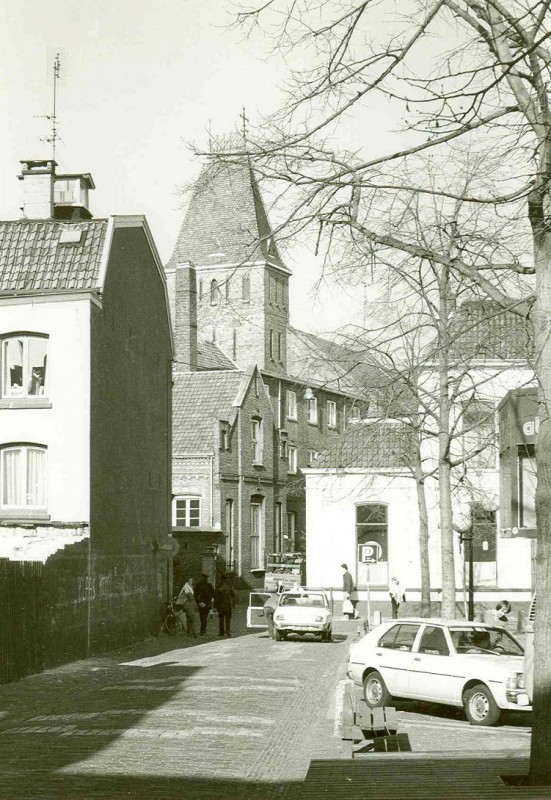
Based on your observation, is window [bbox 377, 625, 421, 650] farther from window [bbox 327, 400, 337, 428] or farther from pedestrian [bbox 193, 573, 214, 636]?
window [bbox 327, 400, 337, 428]

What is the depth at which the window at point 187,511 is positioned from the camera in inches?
2117

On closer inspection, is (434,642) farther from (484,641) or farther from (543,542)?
(543,542)

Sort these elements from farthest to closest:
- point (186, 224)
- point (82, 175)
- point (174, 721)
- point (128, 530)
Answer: point (186, 224) → point (82, 175) → point (128, 530) → point (174, 721)

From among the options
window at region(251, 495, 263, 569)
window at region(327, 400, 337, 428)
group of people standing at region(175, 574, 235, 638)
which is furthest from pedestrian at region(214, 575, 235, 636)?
window at region(327, 400, 337, 428)

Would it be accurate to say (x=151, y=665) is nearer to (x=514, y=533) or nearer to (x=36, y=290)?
(x=36, y=290)

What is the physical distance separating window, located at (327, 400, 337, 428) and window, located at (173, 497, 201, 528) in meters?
25.5

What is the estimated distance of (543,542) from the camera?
29.6 ft

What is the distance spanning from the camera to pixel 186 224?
287 feet

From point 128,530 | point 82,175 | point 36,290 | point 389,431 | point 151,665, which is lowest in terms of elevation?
point 151,665

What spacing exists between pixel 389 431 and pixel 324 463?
53.0 feet

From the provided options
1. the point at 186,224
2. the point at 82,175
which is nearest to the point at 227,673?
the point at 82,175

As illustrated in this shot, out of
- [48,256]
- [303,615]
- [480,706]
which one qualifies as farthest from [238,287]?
[480,706]

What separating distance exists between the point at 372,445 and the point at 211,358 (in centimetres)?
4350

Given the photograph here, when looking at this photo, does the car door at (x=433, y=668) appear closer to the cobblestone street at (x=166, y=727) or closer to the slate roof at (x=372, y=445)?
the cobblestone street at (x=166, y=727)
